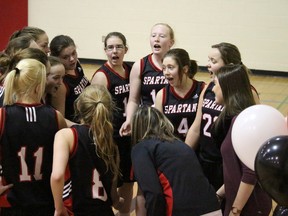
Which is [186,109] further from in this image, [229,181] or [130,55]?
[130,55]

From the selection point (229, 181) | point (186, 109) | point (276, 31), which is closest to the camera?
point (229, 181)

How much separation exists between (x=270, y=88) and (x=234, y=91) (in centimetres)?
699

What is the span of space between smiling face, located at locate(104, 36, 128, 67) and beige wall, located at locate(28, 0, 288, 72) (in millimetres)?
6906

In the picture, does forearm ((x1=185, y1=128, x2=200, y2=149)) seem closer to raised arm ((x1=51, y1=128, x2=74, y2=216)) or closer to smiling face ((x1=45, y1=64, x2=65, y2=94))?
smiling face ((x1=45, y1=64, x2=65, y2=94))

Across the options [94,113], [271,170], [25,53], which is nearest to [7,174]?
[94,113]

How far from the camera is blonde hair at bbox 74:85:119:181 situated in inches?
111

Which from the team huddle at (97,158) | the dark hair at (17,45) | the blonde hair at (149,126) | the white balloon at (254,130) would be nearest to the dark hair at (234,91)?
the team huddle at (97,158)

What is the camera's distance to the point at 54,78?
3.59 metres

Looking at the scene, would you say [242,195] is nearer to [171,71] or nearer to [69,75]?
[171,71]

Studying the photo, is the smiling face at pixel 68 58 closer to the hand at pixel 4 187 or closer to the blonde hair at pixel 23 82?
the blonde hair at pixel 23 82

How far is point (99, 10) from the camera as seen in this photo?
11.6 m

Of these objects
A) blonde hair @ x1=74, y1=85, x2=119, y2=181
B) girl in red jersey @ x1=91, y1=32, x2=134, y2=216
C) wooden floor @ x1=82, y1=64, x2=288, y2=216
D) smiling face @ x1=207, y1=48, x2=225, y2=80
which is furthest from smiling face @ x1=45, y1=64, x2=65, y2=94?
wooden floor @ x1=82, y1=64, x2=288, y2=216

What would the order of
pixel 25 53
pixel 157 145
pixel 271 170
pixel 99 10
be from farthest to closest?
pixel 99 10, pixel 25 53, pixel 157 145, pixel 271 170

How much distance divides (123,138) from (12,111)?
1495 mm
